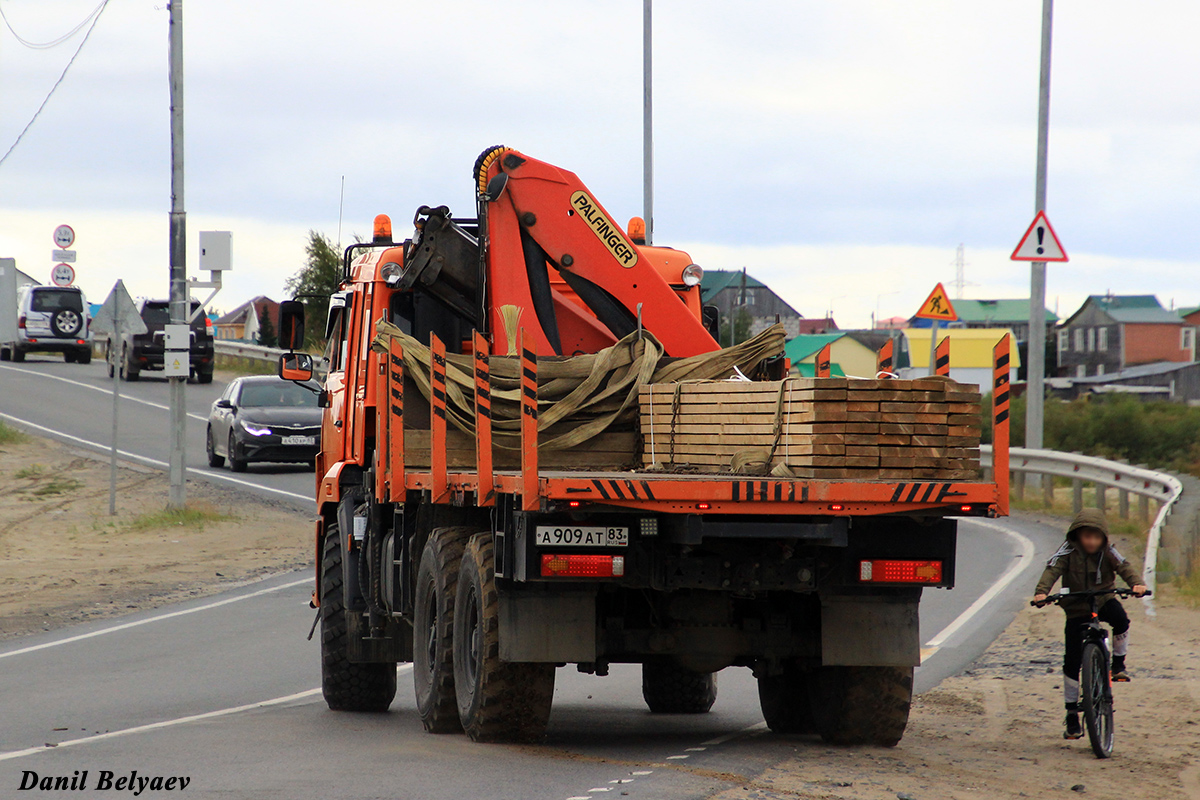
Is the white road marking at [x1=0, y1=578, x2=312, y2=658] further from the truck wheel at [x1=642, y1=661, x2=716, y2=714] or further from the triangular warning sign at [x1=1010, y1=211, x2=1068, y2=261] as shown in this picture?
the triangular warning sign at [x1=1010, y1=211, x2=1068, y2=261]

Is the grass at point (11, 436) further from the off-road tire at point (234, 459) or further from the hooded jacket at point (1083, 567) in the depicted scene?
the hooded jacket at point (1083, 567)

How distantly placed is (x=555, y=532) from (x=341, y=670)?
11.2 ft

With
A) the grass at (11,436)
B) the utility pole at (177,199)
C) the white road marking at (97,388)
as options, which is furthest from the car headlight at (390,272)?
the white road marking at (97,388)

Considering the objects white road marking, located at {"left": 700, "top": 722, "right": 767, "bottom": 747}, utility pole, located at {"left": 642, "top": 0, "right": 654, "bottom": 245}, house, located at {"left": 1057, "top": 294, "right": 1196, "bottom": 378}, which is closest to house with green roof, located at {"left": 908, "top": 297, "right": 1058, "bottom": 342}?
house, located at {"left": 1057, "top": 294, "right": 1196, "bottom": 378}

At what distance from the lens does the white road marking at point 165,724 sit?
8.01 metres

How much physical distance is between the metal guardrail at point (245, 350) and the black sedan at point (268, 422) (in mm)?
20114

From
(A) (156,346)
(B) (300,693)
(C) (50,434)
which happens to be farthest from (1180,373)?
(B) (300,693)

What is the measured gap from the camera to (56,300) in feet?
150

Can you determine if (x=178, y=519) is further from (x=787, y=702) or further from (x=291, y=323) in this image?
(x=787, y=702)

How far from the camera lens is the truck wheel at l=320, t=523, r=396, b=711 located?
33.5 feet

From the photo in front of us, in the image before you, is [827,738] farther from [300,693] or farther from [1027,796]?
[300,693]

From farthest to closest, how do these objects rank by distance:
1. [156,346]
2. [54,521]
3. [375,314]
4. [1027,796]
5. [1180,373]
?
[1180,373] < [156,346] < [54,521] < [375,314] < [1027,796]

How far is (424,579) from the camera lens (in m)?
8.86

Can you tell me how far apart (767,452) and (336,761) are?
2.49 m
